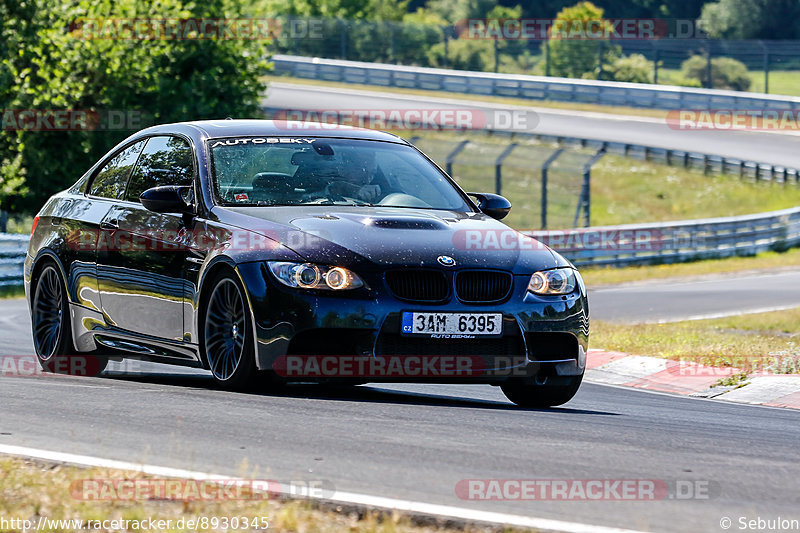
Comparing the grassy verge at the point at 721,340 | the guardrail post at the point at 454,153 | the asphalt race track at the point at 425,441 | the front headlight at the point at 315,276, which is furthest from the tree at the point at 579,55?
the front headlight at the point at 315,276

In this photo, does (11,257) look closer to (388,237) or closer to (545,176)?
(545,176)

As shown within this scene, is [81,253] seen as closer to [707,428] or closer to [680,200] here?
[707,428]

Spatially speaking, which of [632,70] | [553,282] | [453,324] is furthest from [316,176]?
[632,70]

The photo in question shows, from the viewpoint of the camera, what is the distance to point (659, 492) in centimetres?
497

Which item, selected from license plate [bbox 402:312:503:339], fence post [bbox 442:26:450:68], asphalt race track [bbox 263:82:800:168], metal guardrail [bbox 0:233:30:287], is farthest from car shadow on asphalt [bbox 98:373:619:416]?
fence post [bbox 442:26:450:68]

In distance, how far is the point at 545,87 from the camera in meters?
48.6

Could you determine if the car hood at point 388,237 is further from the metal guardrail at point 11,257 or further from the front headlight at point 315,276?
the metal guardrail at point 11,257

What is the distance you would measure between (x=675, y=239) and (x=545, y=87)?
20372 mm

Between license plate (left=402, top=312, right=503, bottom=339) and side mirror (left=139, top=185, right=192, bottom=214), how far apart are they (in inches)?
67.8

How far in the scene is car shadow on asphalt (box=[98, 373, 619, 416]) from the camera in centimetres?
756

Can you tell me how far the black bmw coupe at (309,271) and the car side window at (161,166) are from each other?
0.01 meters

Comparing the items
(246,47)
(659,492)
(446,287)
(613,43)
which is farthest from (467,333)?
(613,43)

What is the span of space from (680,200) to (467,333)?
3124 centimetres

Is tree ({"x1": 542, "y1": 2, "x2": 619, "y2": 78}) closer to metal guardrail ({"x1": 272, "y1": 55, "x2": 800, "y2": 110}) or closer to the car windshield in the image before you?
metal guardrail ({"x1": 272, "y1": 55, "x2": 800, "y2": 110})
